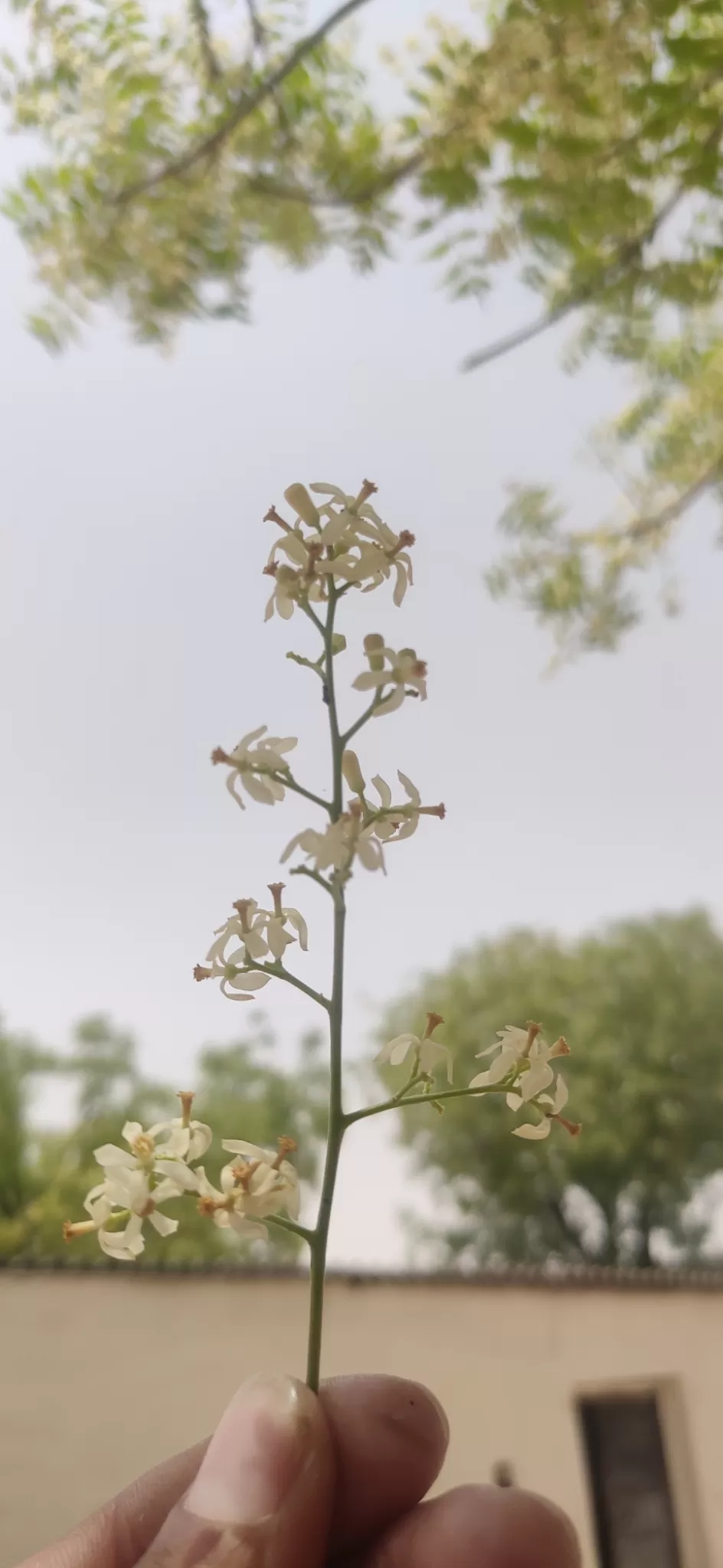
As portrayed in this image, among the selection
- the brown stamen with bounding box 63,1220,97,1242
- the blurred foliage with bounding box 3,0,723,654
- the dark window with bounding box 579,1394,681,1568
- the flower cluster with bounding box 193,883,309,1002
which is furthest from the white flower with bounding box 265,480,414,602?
the dark window with bounding box 579,1394,681,1568

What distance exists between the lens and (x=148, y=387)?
1153mm

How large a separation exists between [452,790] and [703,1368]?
2.86ft

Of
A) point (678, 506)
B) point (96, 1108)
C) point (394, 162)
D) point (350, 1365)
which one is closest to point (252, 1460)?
point (96, 1108)

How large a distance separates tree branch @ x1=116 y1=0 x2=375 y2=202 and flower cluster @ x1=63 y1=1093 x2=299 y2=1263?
89cm

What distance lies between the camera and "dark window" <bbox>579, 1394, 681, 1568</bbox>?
1.11 metres

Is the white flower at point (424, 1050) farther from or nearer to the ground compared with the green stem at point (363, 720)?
nearer to the ground

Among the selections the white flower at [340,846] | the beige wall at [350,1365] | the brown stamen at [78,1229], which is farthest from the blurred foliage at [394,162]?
the beige wall at [350,1365]

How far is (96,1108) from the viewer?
1033 millimetres

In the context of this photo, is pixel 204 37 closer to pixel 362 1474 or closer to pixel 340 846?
pixel 340 846

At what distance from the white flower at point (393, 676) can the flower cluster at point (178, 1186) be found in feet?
0.46

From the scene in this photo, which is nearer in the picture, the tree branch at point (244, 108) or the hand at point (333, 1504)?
the hand at point (333, 1504)

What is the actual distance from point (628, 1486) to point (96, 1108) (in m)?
0.79

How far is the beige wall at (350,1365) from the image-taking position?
0.89 meters

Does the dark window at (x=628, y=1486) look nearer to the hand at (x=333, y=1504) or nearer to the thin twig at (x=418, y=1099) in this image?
the hand at (x=333, y=1504)
